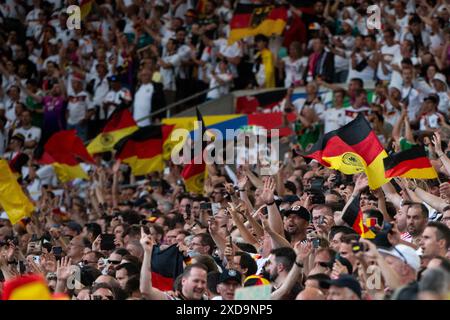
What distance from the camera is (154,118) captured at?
68.9 feet

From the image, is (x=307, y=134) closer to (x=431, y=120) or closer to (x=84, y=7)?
(x=431, y=120)

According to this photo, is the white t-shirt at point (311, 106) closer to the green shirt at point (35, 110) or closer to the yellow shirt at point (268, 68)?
the yellow shirt at point (268, 68)

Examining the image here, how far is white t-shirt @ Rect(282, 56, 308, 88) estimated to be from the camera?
19172 millimetres

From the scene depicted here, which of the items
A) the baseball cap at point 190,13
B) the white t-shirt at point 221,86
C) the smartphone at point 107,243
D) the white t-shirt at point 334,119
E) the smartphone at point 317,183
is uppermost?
the baseball cap at point 190,13

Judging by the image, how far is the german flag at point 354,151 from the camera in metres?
11.2

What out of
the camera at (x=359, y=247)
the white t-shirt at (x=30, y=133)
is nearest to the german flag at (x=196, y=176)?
the white t-shirt at (x=30, y=133)

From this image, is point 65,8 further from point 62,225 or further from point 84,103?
point 62,225

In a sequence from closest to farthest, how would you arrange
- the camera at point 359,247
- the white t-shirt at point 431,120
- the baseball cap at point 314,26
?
1. the camera at point 359,247
2. the white t-shirt at point 431,120
3. the baseball cap at point 314,26

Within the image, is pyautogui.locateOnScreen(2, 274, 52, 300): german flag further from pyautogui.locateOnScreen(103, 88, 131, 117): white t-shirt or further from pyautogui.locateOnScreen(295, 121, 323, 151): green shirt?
pyautogui.locateOnScreen(103, 88, 131, 117): white t-shirt

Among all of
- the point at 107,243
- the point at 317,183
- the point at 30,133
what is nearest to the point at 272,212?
the point at 317,183

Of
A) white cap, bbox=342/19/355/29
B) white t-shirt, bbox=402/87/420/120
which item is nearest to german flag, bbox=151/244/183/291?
white t-shirt, bbox=402/87/420/120

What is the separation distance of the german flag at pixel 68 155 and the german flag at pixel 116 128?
329 mm

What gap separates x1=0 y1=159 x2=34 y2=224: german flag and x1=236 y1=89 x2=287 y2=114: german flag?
15.5 ft
